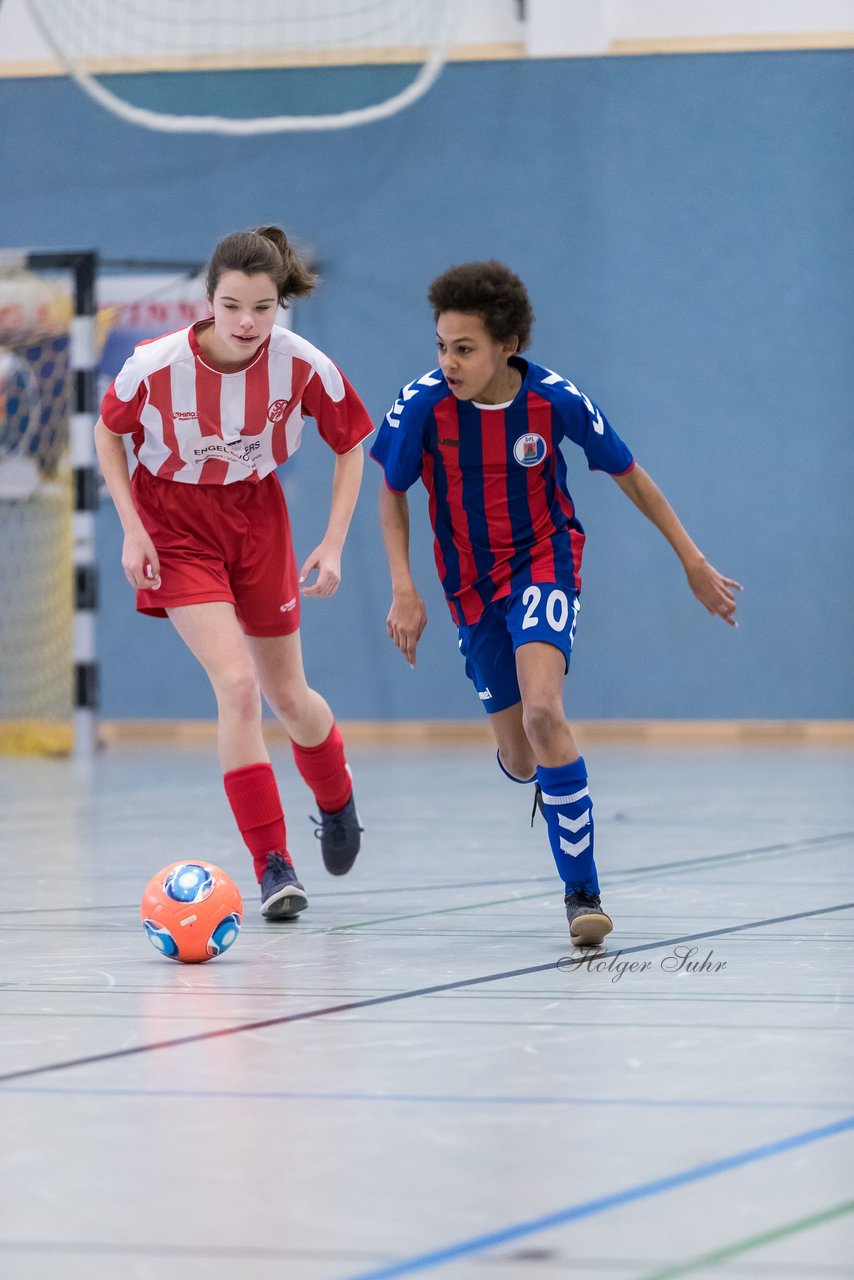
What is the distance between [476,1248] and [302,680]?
272cm

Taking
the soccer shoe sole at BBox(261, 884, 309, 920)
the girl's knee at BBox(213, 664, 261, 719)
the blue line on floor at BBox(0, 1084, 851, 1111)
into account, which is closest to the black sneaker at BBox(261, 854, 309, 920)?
the soccer shoe sole at BBox(261, 884, 309, 920)

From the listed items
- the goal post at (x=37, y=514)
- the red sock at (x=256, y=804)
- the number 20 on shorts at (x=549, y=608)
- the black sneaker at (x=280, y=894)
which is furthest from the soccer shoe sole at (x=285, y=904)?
the goal post at (x=37, y=514)

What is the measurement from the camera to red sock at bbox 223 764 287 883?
4.15 meters

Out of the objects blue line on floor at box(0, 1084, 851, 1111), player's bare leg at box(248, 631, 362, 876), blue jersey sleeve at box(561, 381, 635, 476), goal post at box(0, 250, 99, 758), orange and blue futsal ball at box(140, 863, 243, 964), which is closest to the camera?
blue line on floor at box(0, 1084, 851, 1111)

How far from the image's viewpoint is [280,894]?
161 inches

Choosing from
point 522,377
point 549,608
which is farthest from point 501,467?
point 549,608

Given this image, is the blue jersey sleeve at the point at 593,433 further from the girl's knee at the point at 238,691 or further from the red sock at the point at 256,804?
the red sock at the point at 256,804

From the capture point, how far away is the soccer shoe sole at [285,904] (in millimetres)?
4090

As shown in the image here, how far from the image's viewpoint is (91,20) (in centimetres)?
1015

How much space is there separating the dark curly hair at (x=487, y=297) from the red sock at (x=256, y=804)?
1077mm

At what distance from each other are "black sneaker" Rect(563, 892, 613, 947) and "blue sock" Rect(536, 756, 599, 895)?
0.09 ft

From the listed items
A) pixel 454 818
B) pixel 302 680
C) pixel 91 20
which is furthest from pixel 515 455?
pixel 91 20

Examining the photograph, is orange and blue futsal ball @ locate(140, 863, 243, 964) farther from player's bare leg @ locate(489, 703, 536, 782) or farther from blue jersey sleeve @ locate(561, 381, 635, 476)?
blue jersey sleeve @ locate(561, 381, 635, 476)

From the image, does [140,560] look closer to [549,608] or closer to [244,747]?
[244,747]
